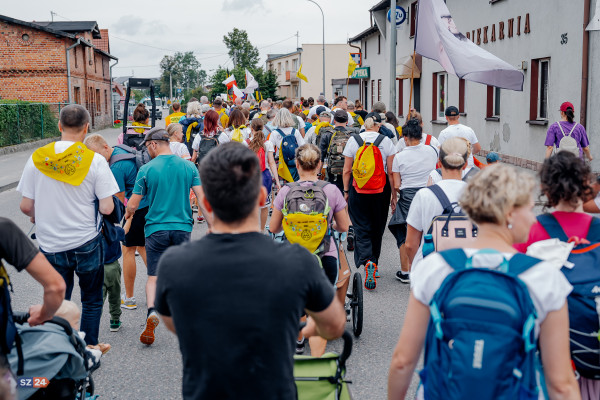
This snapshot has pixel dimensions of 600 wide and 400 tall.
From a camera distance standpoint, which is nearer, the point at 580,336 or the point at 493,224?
the point at 493,224

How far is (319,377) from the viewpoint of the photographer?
284 cm

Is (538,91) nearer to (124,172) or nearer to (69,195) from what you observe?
(124,172)

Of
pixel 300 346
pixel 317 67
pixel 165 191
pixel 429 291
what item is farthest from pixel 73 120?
pixel 317 67

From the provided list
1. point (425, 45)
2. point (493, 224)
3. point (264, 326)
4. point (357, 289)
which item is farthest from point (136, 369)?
point (425, 45)

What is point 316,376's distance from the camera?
285 centimetres

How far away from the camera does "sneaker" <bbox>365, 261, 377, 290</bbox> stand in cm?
734

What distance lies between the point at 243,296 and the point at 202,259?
0.59ft

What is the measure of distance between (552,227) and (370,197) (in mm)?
4818

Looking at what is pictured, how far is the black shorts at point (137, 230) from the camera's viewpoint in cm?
623

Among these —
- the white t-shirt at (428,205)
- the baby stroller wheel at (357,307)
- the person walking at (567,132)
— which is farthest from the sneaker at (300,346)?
the person walking at (567,132)

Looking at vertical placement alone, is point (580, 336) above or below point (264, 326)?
below

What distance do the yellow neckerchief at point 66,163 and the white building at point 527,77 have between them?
38.3 ft

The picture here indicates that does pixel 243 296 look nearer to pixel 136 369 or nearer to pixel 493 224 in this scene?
pixel 493 224

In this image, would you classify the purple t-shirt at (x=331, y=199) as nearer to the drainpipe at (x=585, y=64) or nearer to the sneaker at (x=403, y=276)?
the sneaker at (x=403, y=276)
